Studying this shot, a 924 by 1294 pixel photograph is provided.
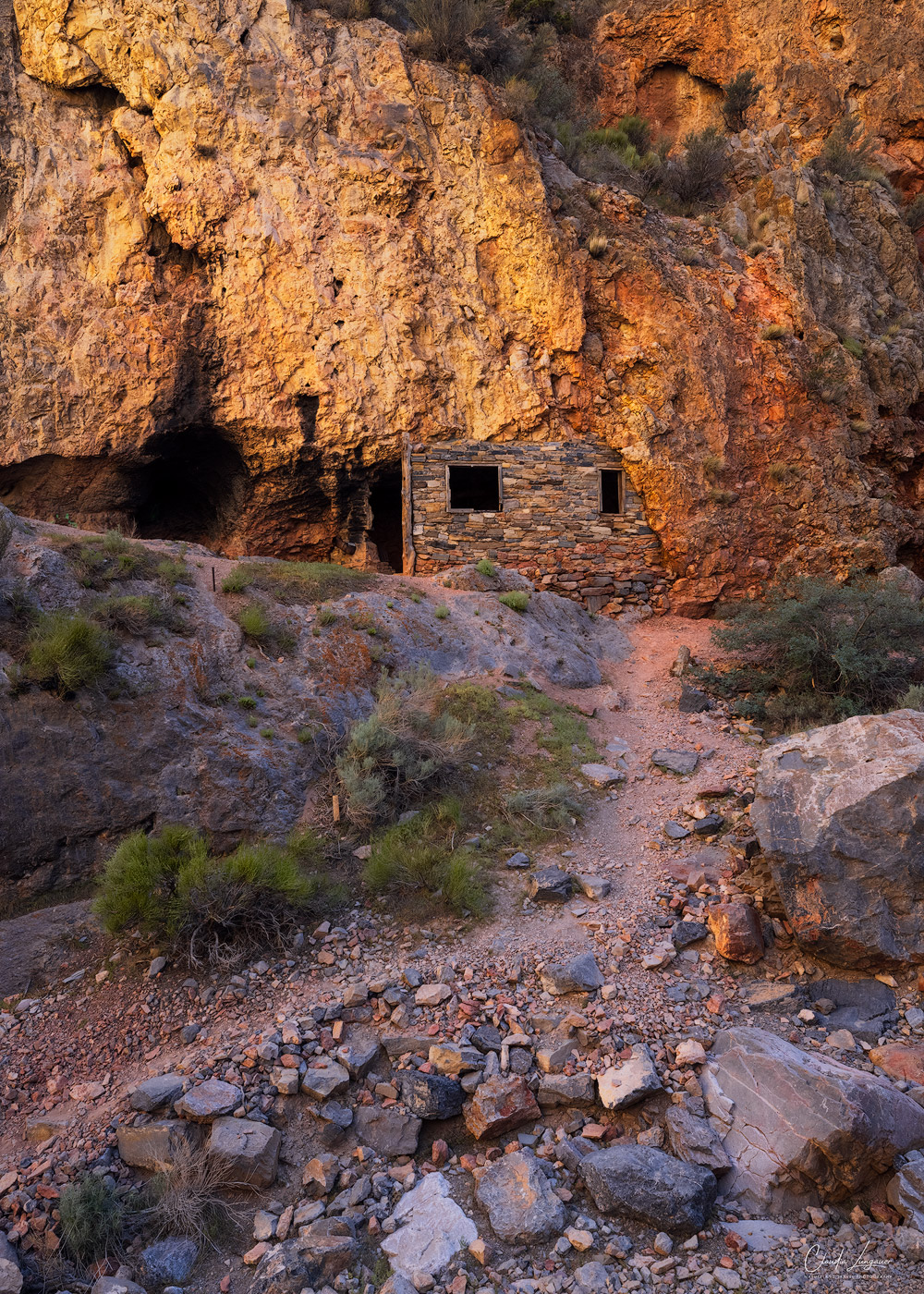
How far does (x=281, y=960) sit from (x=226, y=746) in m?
2.02

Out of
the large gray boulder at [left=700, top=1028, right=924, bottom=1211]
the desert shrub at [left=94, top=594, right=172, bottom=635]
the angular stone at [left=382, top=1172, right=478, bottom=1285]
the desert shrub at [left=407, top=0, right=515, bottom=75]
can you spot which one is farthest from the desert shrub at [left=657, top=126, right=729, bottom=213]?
the angular stone at [left=382, top=1172, right=478, bottom=1285]

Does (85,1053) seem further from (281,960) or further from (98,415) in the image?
(98,415)

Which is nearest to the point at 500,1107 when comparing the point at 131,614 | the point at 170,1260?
the point at 170,1260

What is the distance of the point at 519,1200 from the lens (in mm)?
3467

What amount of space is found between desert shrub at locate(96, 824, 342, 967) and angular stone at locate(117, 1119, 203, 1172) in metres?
1.07

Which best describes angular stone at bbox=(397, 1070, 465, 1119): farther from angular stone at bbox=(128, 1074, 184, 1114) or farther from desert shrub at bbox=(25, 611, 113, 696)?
desert shrub at bbox=(25, 611, 113, 696)

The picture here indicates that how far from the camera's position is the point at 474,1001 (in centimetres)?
450

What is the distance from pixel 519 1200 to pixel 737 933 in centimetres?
220

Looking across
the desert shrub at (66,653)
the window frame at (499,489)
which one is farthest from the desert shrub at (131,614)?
the window frame at (499,489)

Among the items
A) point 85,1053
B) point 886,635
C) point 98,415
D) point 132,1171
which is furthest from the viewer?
point 98,415

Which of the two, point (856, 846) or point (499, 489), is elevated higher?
point (499, 489)

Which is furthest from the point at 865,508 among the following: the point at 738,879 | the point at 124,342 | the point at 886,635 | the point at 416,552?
the point at 124,342

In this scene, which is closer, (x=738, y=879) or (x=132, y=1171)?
(x=132, y=1171)

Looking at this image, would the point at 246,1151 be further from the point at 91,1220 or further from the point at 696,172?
the point at 696,172
